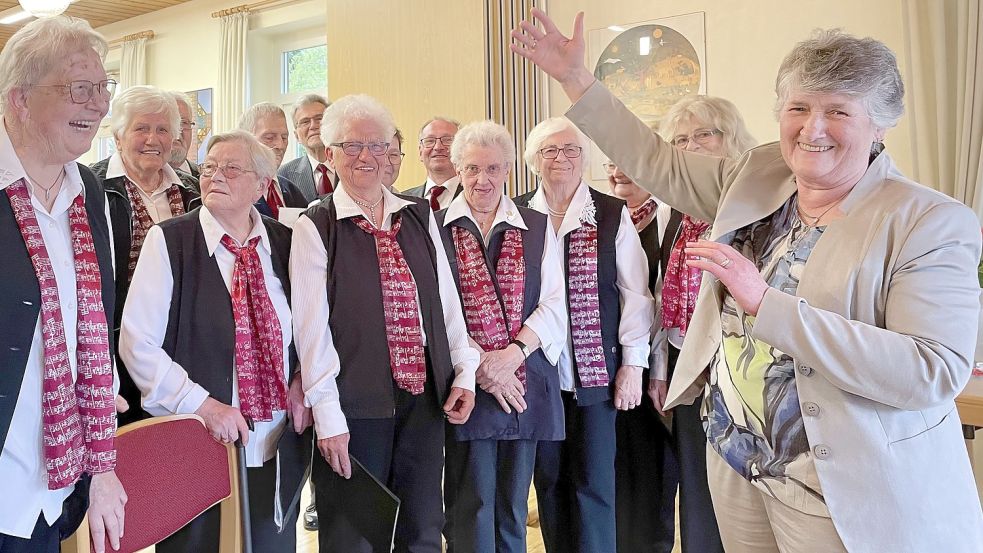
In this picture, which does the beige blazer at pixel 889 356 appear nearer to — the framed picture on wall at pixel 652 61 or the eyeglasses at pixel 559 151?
the eyeglasses at pixel 559 151

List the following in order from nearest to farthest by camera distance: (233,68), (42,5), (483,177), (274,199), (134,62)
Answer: (483,177)
(274,199)
(42,5)
(233,68)
(134,62)

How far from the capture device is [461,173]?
265cm

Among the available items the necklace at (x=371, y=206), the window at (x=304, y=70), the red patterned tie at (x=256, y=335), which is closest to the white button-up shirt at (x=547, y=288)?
the necklace at (x=371, y=206)

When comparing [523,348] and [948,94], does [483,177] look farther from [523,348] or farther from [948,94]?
[948,94]

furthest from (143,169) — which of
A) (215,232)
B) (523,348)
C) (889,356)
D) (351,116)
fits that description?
(889,356)

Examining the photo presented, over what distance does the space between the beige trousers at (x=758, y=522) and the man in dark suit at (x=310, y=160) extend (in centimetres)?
259

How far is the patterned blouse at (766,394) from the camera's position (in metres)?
1.42

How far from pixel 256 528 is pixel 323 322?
0.58 meters

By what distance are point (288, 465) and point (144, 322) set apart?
56 centimetres

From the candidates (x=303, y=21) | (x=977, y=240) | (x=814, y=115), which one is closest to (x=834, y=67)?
(x=814, y=115)

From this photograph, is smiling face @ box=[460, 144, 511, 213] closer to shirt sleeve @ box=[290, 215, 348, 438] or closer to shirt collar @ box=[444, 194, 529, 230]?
shirt collar @ box=[444, 194, 529, 230]

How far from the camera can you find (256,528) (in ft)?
6.72

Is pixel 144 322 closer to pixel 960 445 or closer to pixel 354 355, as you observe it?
pixel 354 355

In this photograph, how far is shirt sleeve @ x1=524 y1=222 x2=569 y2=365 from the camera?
2.47 metres
